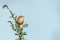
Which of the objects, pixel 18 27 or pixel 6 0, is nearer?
pixel 18 27

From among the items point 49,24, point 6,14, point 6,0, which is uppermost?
point 6,0

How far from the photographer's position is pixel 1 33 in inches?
50.7

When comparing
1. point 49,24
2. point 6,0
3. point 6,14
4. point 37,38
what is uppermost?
point 6,0

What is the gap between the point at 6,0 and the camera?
1303 mm

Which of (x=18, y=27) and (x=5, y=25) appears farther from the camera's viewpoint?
(x=5, y=25)

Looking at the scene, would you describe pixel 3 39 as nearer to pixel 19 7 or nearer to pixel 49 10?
pixel 19 7

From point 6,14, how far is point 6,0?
0.39ft

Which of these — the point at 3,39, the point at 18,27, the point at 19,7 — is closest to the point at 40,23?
the point at 19,7

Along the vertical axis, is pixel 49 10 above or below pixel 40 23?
above

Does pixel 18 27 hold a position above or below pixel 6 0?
below

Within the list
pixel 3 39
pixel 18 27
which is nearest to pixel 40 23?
pixel 3 39

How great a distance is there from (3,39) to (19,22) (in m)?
0.64

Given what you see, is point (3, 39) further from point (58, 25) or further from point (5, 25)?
point (58, 25)

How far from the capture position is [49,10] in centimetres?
131
